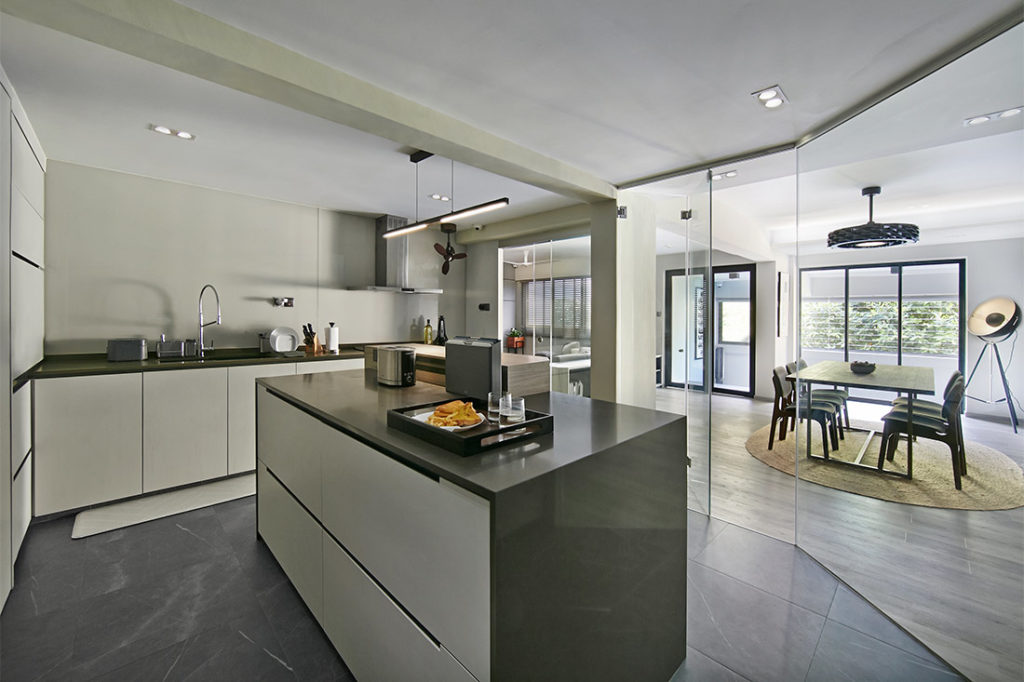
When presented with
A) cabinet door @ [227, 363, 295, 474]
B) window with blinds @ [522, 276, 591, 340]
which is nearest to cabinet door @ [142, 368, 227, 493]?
cabinet door @ [227, 363, 295, 474]

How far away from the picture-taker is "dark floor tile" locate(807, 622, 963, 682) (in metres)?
1.71

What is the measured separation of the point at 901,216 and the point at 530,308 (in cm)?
Answer: 362

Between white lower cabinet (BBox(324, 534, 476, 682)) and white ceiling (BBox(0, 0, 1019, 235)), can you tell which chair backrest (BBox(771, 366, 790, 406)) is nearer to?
white ceiling (BBox(0, 0, 1019, 235))

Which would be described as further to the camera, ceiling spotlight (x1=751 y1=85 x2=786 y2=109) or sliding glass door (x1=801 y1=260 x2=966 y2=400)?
ceiling spotlight (x1=751 y1=85 x2=786 y2=109)

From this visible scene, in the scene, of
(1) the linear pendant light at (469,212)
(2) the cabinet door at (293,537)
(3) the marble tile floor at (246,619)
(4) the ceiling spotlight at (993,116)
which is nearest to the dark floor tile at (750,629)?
(3) the marble tile floor at (246,619)

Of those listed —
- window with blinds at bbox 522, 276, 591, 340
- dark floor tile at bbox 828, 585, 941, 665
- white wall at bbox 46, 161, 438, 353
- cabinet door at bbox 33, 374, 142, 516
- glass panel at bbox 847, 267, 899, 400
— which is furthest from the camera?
window with blinds at bbox 522, 276, 591, 340

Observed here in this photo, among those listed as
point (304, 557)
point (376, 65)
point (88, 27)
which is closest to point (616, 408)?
point (304, 557)

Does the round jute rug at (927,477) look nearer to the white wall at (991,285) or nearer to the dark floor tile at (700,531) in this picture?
the white wall at (991,285)

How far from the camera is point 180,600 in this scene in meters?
2.12

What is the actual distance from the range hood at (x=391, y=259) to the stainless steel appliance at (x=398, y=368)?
264cm

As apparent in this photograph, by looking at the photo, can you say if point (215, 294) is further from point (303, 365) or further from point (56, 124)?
point (56, 124)

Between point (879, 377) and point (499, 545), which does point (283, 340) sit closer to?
point (499, 545)

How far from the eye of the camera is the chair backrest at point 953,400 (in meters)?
1.90

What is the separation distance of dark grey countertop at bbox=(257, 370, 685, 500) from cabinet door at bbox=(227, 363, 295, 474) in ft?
4.29
